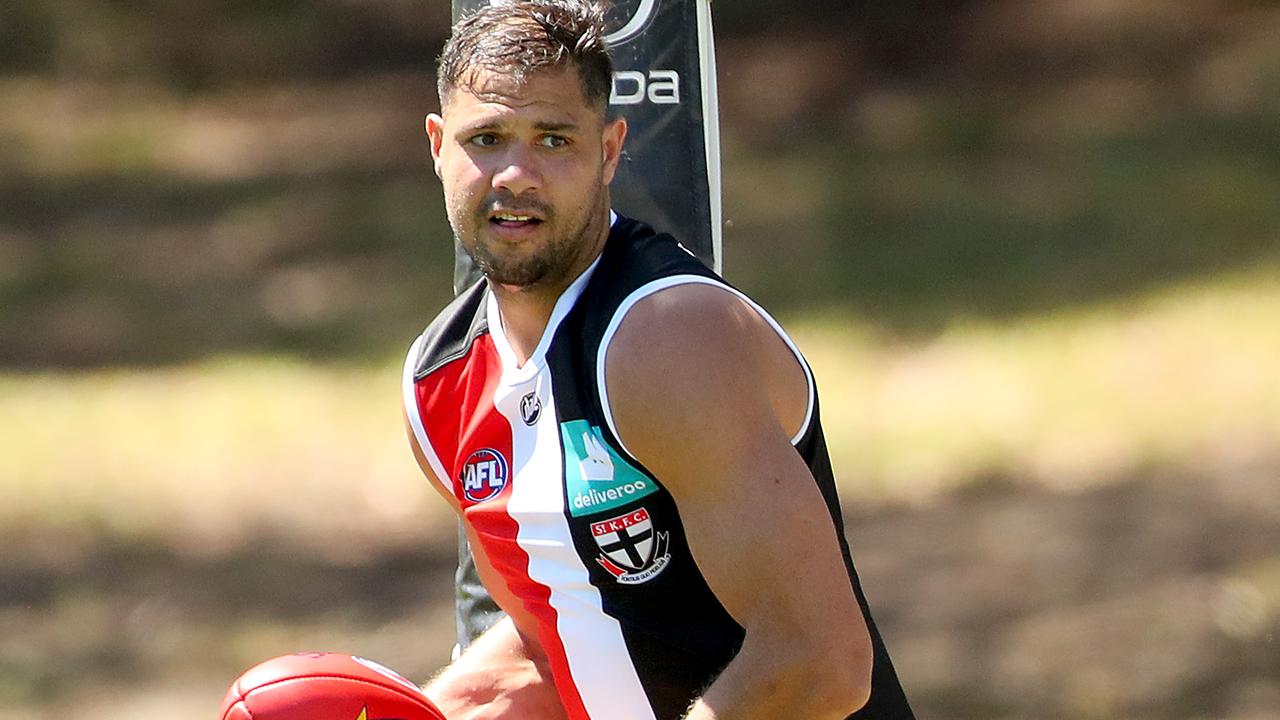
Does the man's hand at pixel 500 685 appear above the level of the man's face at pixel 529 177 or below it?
below

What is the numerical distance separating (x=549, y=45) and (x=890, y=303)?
321 inches

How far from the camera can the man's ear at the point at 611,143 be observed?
3.46m

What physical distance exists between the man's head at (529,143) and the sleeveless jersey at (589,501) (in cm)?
9

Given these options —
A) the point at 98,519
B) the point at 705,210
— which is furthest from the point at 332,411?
the point at 705,210

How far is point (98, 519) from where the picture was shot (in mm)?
9969

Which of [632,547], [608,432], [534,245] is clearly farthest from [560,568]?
[534,245]

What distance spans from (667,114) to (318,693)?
4.87 ft

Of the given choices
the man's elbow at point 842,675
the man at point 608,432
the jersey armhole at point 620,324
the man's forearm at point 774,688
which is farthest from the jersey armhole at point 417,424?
the man's elbow at point 842,675

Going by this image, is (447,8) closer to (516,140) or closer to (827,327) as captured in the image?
(827,327)

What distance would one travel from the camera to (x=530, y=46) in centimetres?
334

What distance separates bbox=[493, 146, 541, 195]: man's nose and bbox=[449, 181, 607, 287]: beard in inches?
0.8

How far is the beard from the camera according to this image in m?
3.33

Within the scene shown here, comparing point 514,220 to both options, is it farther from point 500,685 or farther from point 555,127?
point 500,685

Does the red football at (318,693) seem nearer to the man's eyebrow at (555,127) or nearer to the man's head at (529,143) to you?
the man's head at (529,143)
